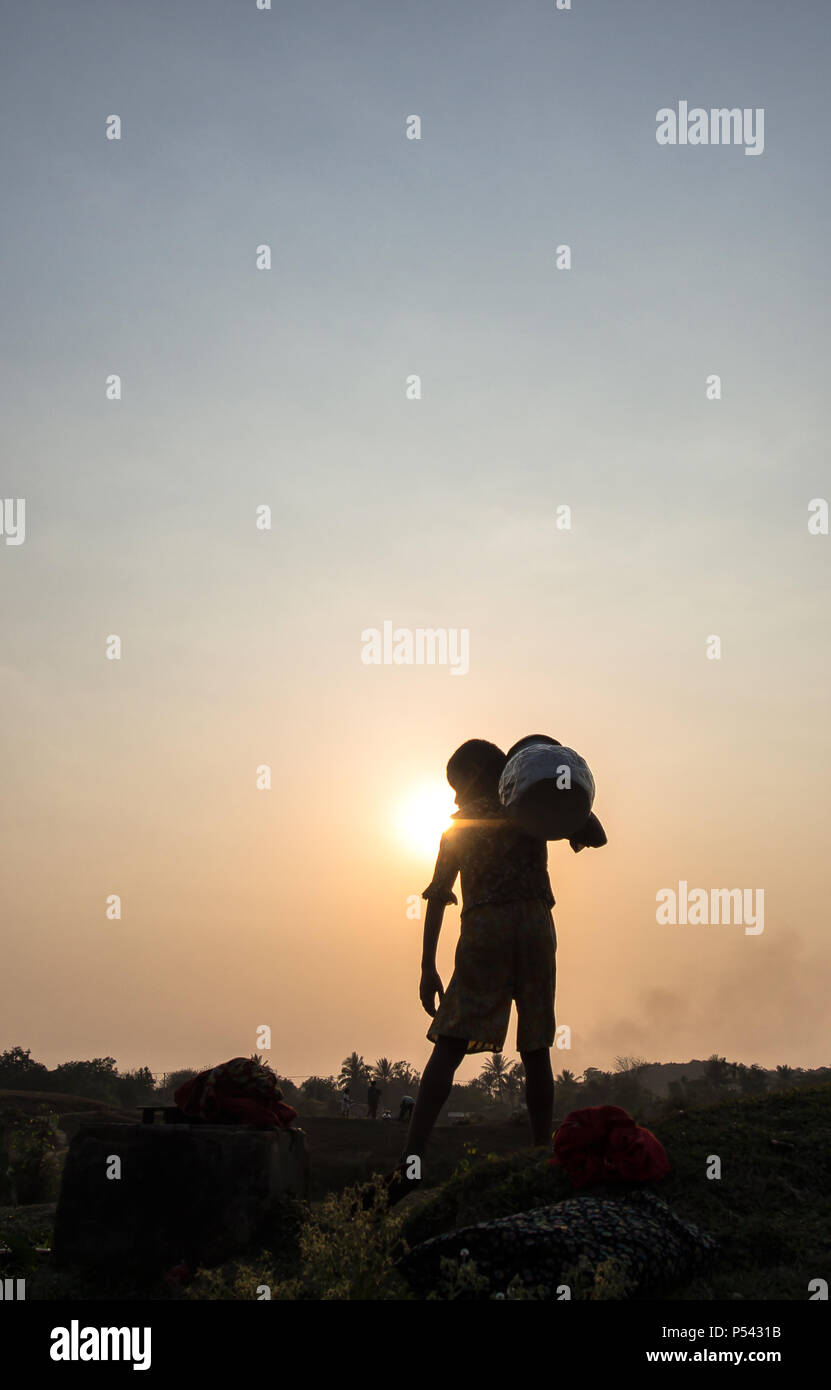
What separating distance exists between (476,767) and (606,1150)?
2.44 meters

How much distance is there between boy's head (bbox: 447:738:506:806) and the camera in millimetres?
6887

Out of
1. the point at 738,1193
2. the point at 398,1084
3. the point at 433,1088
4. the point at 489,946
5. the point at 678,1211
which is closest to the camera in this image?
the point at 678,1211

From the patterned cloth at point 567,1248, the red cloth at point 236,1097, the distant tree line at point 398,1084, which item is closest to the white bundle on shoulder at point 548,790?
the patterned cloth at point 567,1248

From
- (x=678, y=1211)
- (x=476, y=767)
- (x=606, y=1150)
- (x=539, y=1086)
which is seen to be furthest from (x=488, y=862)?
(x=678, y=1211)

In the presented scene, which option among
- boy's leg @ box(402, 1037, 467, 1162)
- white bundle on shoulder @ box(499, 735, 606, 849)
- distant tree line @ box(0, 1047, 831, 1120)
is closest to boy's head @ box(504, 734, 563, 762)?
white bundle on shoulder @ box(499, 735, 606, 849)

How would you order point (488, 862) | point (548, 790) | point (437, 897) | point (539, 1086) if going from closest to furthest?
point (548, 790)
point (539, 1086)
point (488, 862)
point (437, 897)

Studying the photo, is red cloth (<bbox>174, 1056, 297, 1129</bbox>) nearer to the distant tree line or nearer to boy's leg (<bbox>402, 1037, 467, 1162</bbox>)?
boy's leg (<bbox>402, 1037, 467, 1162</bbox>)

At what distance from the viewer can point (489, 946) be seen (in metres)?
6.48

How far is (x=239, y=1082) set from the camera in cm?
655

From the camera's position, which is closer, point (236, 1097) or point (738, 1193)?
point (738, 1193)

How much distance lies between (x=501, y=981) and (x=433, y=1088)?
75cm

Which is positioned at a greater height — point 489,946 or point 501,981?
point 489,946

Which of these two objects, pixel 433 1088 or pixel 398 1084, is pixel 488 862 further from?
pixel 398 1084
